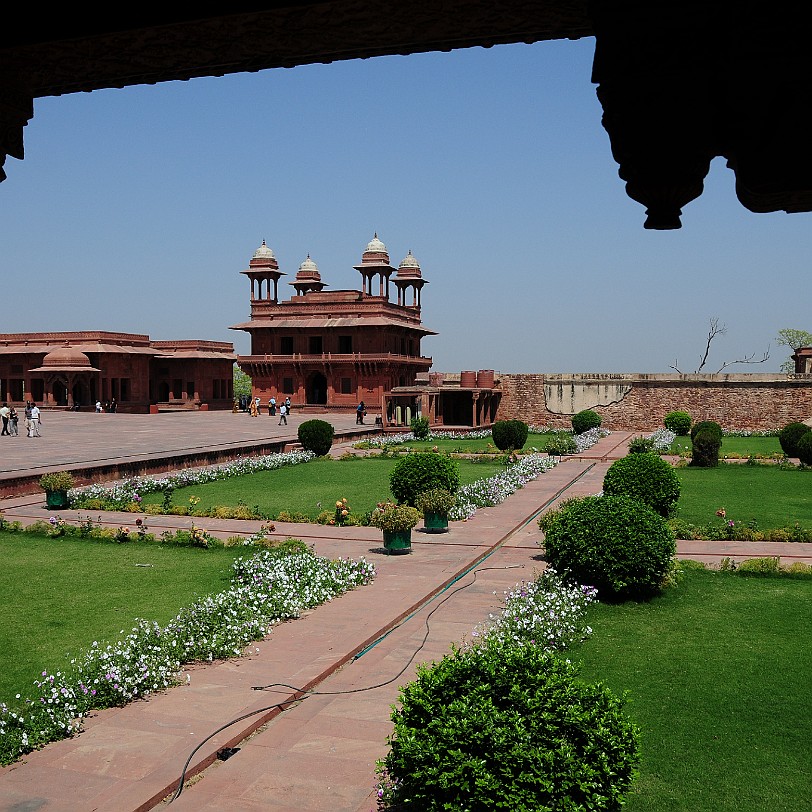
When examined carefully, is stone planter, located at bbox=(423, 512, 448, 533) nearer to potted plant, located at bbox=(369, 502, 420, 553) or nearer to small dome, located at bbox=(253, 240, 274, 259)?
potted plant, located at bbox=(369, 502, 420, 553)

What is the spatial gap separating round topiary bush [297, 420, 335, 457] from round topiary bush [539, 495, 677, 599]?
1485cm

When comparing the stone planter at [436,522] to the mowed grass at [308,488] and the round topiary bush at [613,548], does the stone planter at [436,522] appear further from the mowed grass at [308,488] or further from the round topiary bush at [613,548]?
the round topiary bush at [613,548]

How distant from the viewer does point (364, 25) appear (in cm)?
188

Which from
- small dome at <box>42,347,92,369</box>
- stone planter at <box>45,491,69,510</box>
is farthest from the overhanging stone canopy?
small dome at <box>42,347,92,369</box>

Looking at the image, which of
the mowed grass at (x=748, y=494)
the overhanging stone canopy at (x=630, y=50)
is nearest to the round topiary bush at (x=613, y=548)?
the mowed grass at (x=748, y=494)

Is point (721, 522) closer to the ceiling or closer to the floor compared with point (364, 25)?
closer to the floor

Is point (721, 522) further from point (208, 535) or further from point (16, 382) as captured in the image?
point (16, 382)

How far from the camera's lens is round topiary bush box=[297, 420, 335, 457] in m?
22.7

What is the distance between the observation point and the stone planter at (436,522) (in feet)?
37.4

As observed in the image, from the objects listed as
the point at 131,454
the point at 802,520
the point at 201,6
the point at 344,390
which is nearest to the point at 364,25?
the point at 201,6

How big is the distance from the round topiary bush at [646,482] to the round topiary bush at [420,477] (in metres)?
2.37

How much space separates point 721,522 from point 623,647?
6.51 metres

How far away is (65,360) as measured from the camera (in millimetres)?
41094

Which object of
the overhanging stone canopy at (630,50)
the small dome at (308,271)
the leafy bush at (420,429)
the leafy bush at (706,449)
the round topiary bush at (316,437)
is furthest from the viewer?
the small dome at (308,271)
